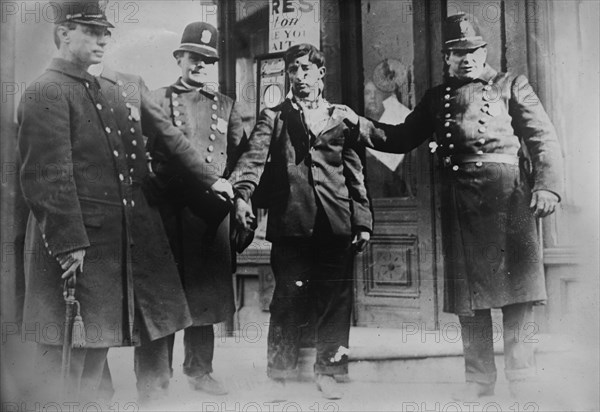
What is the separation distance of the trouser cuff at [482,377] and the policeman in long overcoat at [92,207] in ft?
4.57

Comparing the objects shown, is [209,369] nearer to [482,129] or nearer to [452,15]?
[482,129]

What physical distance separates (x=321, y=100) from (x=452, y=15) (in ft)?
2.49

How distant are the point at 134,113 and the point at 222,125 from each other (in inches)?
16.7

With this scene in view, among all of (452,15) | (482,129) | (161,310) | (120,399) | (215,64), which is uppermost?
(452,15)

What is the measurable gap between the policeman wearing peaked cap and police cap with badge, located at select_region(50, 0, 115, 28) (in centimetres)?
162

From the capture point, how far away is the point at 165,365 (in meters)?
3.00

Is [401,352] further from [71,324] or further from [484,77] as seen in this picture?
[71,324]

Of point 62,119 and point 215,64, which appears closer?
point 62,119

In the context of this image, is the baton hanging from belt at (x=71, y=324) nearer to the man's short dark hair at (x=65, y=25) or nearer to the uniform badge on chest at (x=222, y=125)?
the uniform badge on chest at (x=222, y=125)

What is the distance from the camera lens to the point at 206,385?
119 inches

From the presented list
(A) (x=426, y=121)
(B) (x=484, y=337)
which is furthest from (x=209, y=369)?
(A) (x=426, y=121)

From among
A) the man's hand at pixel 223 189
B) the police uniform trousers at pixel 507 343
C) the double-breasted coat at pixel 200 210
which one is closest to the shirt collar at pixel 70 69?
the double-breasted coat at pixel 200 210

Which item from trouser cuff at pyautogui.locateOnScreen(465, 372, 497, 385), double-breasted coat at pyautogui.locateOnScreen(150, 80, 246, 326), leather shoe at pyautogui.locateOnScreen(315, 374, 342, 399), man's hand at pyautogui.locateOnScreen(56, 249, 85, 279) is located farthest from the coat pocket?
trouser cuff at pyautogui.locateOnScreen(465, 372, 497, 385)

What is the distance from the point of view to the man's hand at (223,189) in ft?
9.83
